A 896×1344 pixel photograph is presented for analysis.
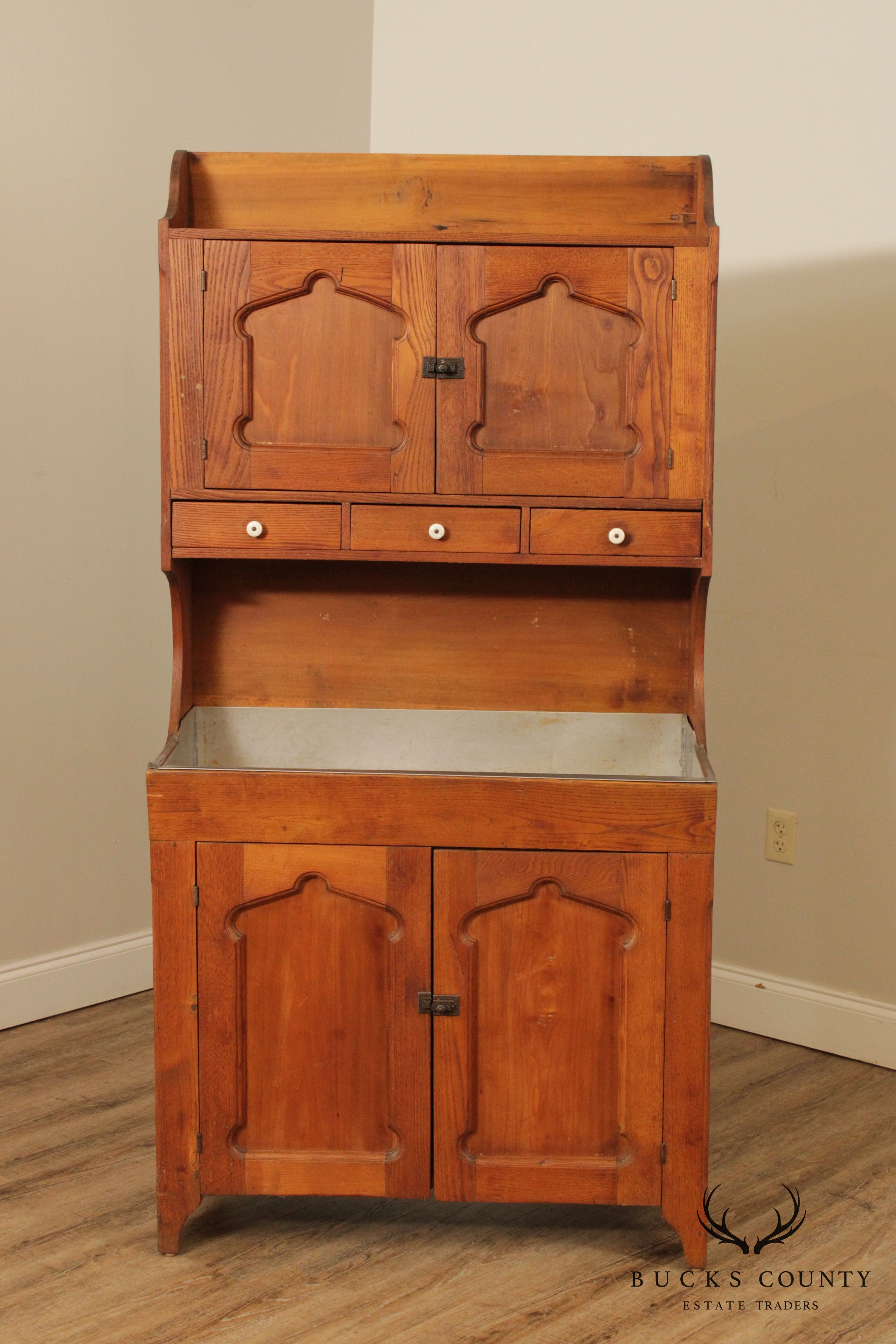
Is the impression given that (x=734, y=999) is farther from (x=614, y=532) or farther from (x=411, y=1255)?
(x=614, y=532)

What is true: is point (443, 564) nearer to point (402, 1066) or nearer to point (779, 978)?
point (402, 1066)

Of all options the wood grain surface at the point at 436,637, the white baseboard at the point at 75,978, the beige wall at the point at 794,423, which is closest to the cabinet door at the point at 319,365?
the wood grain surface at the point at 436,637

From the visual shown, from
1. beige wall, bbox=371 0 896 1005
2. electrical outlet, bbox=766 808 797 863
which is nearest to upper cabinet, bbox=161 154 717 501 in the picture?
beige wall, bbox=371 0 896 1005

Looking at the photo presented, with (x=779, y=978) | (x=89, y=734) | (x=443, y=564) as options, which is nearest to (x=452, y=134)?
(x=443, y=564)

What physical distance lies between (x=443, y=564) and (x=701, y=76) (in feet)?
4.34

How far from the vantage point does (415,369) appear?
1.86 m

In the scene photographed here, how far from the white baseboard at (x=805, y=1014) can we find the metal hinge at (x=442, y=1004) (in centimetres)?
117

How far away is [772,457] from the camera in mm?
2643

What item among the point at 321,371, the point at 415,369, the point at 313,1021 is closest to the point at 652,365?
the point at 415,369

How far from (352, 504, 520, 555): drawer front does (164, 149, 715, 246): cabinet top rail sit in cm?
51

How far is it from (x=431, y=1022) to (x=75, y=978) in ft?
Answer: 4.23

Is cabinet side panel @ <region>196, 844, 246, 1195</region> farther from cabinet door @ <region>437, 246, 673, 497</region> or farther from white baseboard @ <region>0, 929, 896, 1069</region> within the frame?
white baseboard @ <region>0, 929, 896, 1069</region>

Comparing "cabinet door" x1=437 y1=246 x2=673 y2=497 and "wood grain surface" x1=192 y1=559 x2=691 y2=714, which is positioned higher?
"cabinet door" x1=437 y1=246 x2=673 y2=497

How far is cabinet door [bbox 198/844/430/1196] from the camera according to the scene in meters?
1.78
